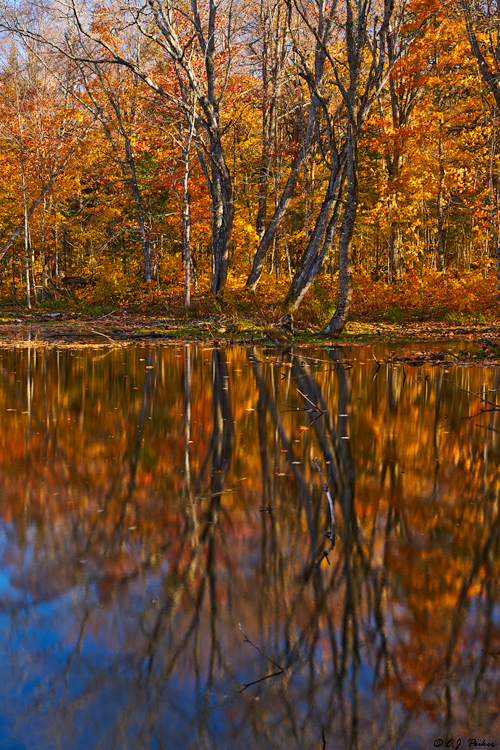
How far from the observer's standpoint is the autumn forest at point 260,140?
1928cm

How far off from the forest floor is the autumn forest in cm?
125

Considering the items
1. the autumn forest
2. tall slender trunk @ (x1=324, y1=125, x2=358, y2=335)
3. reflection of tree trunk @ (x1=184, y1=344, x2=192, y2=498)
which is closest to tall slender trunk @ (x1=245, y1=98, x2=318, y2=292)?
the autumn forest

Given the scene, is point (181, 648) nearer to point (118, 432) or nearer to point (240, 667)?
point (240, 667)

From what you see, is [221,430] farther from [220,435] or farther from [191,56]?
[191,56]

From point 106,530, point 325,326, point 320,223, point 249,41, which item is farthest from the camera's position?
point 249,41

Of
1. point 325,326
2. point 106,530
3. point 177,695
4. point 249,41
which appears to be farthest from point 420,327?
point 177,695

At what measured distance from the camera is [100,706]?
2203mm

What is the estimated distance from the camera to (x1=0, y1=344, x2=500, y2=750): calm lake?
2.17 metres

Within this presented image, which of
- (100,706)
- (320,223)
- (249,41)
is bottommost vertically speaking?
(100,706)

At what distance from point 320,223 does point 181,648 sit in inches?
775

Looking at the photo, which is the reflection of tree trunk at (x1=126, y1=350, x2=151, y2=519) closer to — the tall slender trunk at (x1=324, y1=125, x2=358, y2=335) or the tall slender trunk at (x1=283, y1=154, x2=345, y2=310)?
the tall slender trunk at (x1=324, y1=125, x2=358, y2=335)

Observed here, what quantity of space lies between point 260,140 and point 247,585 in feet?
99.7

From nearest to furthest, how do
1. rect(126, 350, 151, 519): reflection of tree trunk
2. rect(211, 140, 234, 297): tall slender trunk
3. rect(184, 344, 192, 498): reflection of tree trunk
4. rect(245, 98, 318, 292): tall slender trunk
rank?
rect(126, 350, 151, 519): reflection of tree trunk → rect(184, 344, 192, 498): reflection of tree trunk → rect(211, 140, 234, 297): tall slender trunk → rect(245, 98, 318, 292): tall slender trunk

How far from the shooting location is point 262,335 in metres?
17.0
